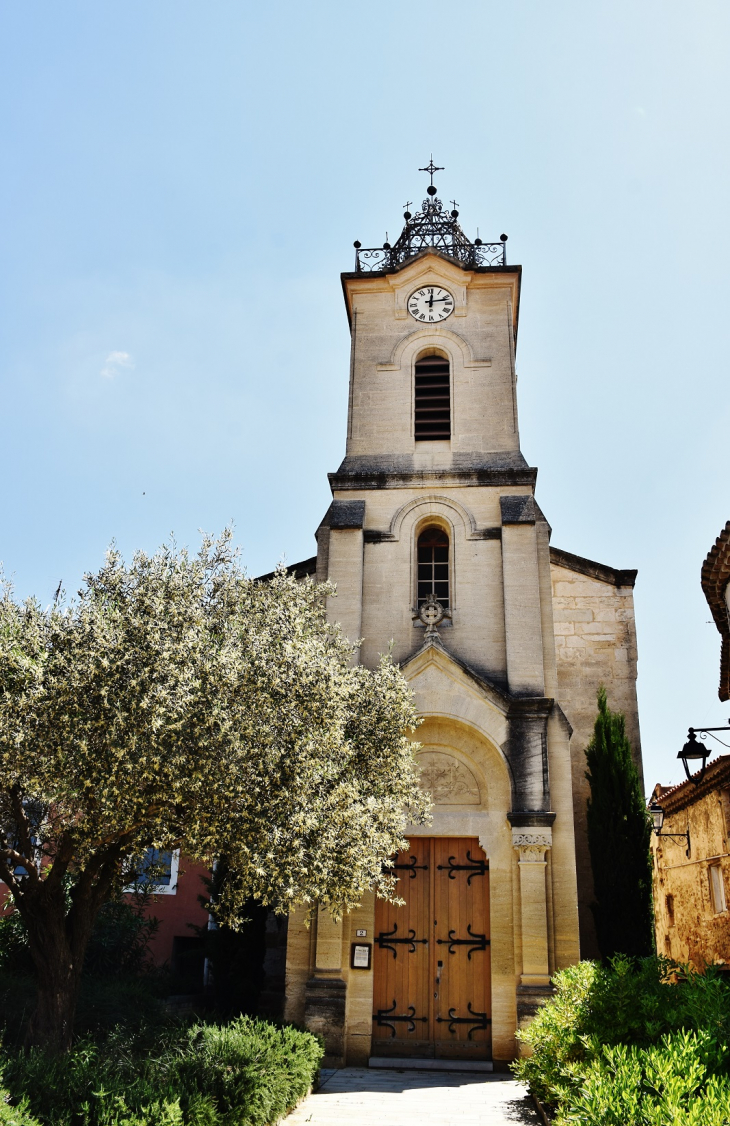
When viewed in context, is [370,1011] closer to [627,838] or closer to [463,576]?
[627,838]

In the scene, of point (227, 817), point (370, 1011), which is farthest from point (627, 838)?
point (227, 817)

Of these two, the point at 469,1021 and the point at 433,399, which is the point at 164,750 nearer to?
the point at 469,1021

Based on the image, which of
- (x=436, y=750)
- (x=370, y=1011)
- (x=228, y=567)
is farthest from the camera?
(x=436, y=750)

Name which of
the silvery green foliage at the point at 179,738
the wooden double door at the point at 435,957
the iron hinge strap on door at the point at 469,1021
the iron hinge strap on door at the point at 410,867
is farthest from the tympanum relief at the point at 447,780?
the silvery green foliage at the point at 179,738

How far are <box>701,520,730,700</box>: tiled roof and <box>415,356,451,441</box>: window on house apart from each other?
6567 millimetres

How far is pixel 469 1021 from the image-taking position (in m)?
14.5

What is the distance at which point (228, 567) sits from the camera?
39.0 ft

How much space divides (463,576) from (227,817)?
28.7 ft

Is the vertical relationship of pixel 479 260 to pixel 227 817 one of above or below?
above

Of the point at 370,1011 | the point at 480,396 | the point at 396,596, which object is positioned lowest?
the point at 370,1011

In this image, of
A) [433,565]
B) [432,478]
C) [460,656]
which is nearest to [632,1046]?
[460,656]

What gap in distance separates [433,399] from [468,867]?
971 cm

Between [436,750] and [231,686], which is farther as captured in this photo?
[436,750]

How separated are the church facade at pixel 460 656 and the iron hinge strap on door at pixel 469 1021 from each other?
0.02 meters
